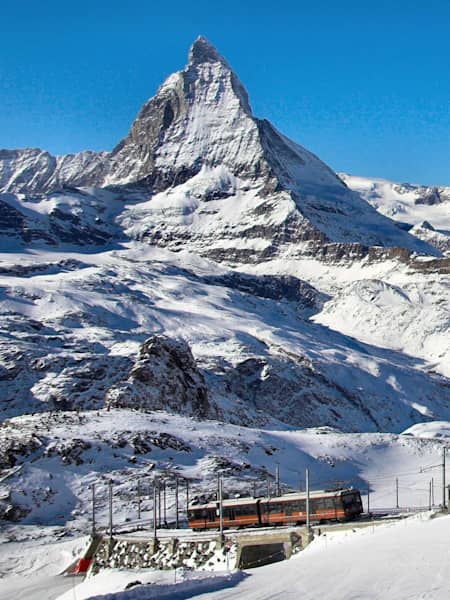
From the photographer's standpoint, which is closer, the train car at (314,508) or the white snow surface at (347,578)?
the white snow surface at (347,578)

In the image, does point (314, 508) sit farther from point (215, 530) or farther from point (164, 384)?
point (164, 384)

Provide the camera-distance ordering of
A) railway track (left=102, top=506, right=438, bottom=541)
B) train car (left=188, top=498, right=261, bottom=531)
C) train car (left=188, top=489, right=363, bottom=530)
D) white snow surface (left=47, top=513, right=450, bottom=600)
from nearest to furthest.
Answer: white snow surface (left=47, top=513, right=450, bottom=600) → railway track (left=102, top=506, right=438, bottom=541) → train car (left=188, top=489, right=363, bottom=530) → train car (left=188, top=498, right=261, bottom=531)

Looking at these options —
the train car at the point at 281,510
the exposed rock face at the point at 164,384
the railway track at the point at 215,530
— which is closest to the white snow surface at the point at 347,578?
the railway track at the point at 215,530

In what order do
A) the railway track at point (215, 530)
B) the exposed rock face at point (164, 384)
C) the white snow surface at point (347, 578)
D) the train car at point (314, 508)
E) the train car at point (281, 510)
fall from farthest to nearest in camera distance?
the exposed rock face at point (164, 384) < the train car at point (281, 510) < the train car at point (314, 508) < the railway track at point (215, 530) < the white snow surface at point (347, 578)

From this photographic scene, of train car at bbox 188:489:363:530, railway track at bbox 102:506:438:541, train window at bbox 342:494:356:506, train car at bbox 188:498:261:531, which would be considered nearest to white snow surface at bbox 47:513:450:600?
railway track at bbox 102:506:438:541

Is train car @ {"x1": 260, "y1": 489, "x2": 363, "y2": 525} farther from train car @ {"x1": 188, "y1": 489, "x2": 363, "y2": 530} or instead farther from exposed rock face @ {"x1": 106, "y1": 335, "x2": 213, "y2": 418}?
exposed rock face @ {"x1": 106, "y1": 335, "x2": 213, "y2": 418}

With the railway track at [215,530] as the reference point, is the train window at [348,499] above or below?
above

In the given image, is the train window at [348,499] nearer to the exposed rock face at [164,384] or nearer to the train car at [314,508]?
the train car at [314,508]
